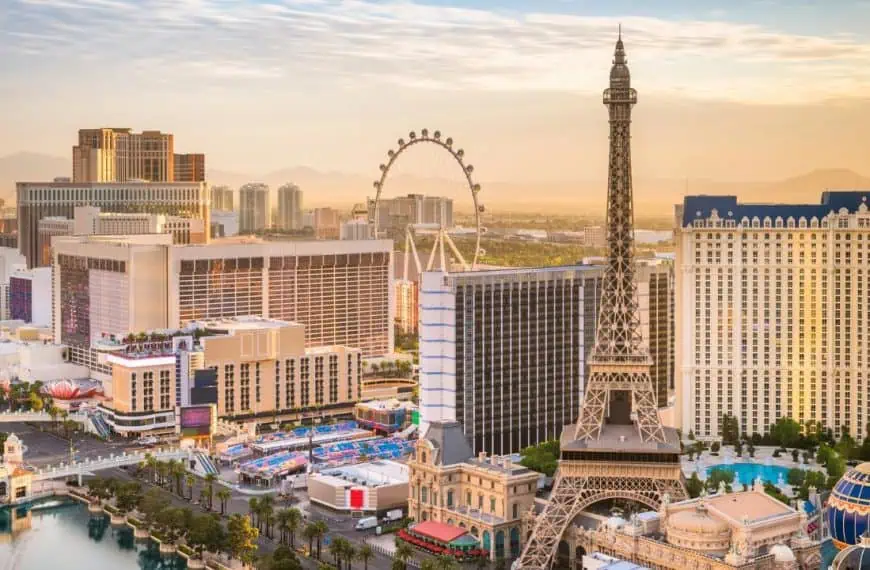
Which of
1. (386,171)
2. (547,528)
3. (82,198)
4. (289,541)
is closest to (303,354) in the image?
(386,171)

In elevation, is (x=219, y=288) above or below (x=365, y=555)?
above

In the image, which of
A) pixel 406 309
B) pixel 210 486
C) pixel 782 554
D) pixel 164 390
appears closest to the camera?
pixel 782 554

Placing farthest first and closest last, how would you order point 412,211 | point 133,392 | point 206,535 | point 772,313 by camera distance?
1. point 412,211
2. point 133,392
3. point 772,313
4. point 206,535

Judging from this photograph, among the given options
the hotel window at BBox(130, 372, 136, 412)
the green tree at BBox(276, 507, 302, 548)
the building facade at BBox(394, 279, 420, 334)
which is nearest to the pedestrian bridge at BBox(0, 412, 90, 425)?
the hotel window at BBox(130, 372, 136, 412)

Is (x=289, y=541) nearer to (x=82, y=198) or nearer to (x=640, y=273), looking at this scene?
(x=640, y=273)

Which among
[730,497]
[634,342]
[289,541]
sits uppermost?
[634,342]

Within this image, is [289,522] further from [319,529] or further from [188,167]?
[188,167]

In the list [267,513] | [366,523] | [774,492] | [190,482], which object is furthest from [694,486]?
[190,482]

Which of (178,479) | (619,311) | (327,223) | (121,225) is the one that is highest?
(327,223)
